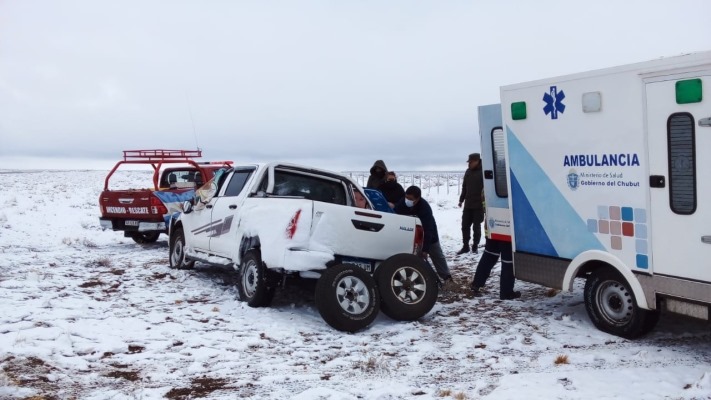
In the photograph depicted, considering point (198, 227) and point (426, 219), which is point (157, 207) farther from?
point (426, 219)

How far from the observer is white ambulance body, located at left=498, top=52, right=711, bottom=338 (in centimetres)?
541

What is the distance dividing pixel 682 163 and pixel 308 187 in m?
4.82

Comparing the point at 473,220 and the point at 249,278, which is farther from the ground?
the point at 473,220

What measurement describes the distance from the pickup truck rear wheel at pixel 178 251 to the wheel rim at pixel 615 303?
23.5ft

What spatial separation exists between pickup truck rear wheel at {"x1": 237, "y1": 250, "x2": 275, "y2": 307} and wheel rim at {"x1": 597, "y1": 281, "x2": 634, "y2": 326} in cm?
396

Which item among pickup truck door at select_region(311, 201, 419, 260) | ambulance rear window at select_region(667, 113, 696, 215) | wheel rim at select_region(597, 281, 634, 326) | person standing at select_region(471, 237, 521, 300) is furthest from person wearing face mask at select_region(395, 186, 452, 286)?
→ ambulance rear window at select_region(667, 113, 696, 215)

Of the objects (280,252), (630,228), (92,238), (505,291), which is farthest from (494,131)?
(92,238)

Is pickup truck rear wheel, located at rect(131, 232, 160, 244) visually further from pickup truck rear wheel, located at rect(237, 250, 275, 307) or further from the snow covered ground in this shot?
pickup truck rear wheel, located at rect(237, 250, 275, 307)

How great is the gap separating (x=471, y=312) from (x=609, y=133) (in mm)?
2934

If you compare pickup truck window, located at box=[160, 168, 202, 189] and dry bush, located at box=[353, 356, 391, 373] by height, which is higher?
pickup truck window, located at box=[160, 168, 202, 189]

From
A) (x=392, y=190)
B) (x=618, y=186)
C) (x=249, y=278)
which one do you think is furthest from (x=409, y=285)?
(x=392, y=190)

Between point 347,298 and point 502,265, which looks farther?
point 502,265

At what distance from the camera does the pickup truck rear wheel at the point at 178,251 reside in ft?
34.7

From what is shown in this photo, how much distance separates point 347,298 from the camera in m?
6.73
